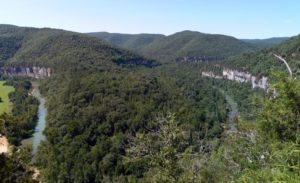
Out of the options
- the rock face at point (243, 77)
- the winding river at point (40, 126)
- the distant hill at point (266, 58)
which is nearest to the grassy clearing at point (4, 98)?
the winding river at point (40, 126)

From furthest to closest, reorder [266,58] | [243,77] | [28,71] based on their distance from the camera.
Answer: [28,71]
[243,77]
[266,58]

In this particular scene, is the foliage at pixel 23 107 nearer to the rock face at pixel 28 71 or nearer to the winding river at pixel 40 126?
the winding river at pixel 40 126

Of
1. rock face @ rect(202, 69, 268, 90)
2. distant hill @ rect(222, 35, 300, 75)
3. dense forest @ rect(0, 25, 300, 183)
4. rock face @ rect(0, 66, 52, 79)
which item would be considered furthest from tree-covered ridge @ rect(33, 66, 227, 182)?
rock face @ rect(0, 66, 52, 79)

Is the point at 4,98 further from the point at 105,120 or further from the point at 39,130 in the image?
the point at 105,120

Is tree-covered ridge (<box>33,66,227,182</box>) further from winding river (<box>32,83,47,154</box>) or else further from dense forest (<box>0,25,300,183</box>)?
winding river (<box>32,83,47,154</box>)

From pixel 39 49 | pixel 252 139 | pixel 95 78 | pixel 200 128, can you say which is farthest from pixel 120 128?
pixel 39 49

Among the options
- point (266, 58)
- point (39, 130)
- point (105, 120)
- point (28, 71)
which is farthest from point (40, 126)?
point (266, 58)
